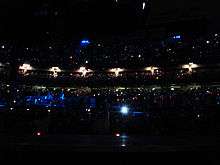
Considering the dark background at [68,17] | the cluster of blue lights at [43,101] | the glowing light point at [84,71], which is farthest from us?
the glowing light point at [84,71]

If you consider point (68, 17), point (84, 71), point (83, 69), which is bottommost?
point (68, 17)

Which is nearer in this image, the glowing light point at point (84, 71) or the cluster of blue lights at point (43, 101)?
the cluster of blue lights at point (43, 101)

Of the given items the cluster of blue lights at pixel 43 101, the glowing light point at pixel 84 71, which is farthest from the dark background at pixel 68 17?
the glowing light point at pixel 84 71

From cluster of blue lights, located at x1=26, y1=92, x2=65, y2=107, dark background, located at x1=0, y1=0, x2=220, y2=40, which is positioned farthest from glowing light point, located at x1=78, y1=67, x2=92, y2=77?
dark background, located at x1=0, y1=0, x2=220, y2=40

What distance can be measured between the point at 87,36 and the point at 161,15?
2.51 metres

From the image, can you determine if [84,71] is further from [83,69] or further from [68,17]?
[68,17]

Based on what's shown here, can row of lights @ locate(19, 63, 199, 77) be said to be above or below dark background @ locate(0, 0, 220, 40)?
above

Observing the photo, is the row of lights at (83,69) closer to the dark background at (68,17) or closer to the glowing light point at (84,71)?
the glowing light point at (84,71)

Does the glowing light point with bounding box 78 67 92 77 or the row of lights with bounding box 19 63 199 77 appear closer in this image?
the row of lights with bounding box 19 63 199 77

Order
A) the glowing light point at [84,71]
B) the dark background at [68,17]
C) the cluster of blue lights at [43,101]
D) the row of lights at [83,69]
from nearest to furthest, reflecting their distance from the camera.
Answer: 1. the dark background at [68,17]
2. the cluster of blue lights at [43,101]
3. the row of lights at [83,69]
4. the glowing light point at [84,71]

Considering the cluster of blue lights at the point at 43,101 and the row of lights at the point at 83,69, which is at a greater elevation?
the row of lights at the point at 83,69

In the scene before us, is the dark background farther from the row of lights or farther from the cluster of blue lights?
the row of lights

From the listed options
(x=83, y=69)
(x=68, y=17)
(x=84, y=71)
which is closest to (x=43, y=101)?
(x=83, y=69)

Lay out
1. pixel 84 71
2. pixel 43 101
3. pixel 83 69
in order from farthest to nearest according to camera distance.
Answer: pixel 84 71, pixel 83 69, pixel 43 101
